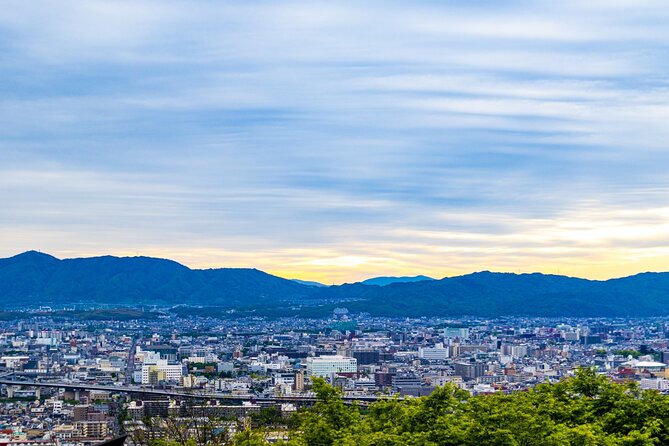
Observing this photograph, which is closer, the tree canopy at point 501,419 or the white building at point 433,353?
the tree canopy at point 501,419

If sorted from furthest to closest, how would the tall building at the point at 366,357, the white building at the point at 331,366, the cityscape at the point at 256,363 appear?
the tall building at the point at 366,357 < the white building at the point at 331,366 < the cityscape at the point at 256,363

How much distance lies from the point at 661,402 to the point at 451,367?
222 ft

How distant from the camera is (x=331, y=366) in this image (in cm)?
7825

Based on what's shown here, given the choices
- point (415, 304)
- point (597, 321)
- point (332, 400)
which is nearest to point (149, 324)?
point (415, 304)

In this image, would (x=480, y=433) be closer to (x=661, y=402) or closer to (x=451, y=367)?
(x=661, y=402)

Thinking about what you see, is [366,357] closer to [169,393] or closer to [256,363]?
[256,363]

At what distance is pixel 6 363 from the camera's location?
8500 cm

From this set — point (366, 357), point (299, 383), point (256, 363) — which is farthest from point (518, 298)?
point (299, 383)

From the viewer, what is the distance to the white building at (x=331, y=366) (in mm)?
76575

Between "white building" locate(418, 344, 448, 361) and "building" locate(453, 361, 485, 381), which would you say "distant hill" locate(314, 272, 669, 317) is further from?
"building" locate(453, 361, 485, 381)

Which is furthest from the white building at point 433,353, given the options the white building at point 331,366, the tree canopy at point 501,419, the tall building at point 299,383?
the tree canopy at point 501,419

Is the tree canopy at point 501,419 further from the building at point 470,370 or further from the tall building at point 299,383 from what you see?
the building at point 470,370

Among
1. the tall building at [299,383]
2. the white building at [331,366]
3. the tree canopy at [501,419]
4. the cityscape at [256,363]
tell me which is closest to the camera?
the tree canopy at [501,419]

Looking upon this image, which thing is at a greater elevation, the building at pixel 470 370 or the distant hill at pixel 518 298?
the distant hill at pixel 518 298
